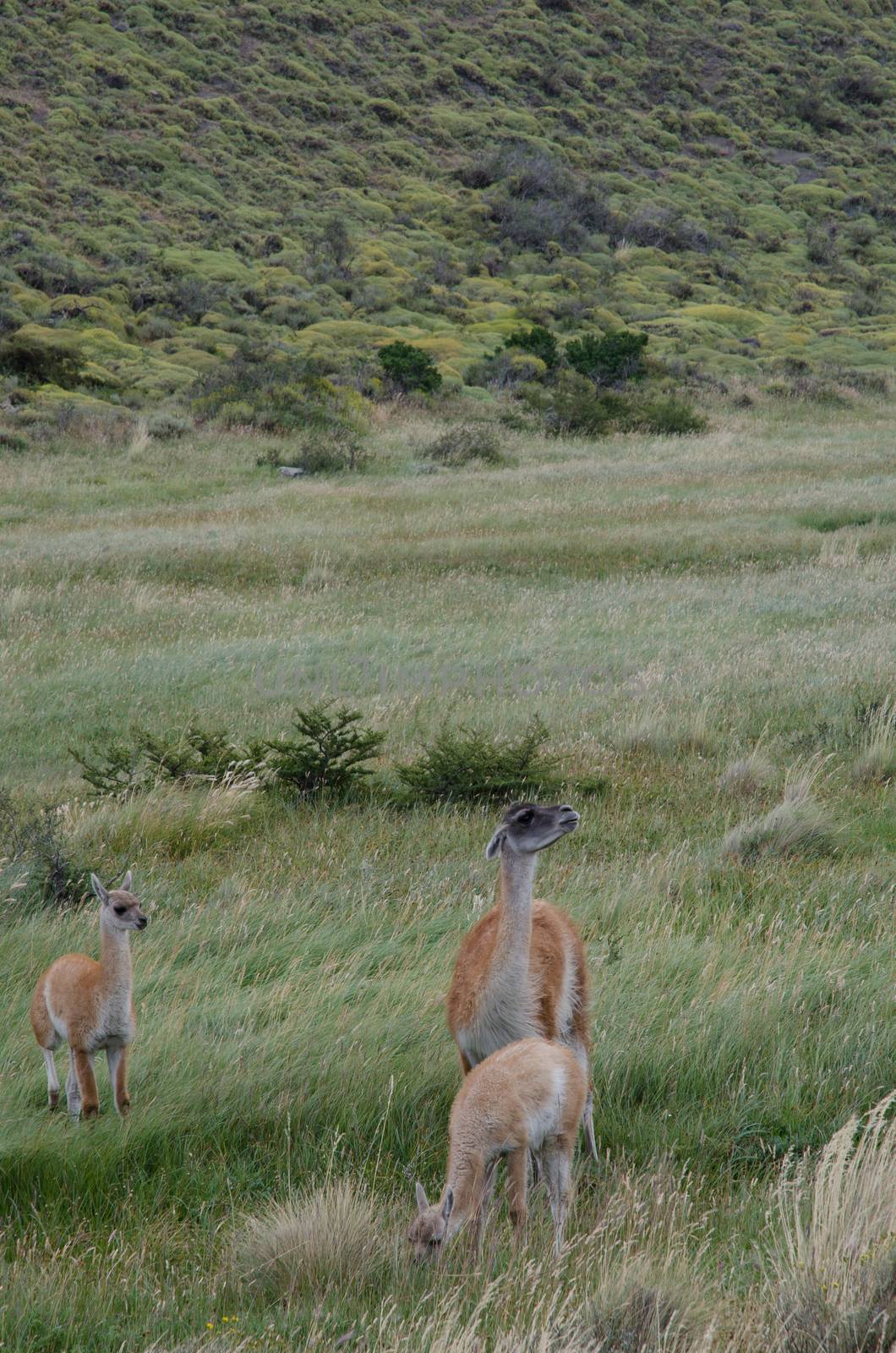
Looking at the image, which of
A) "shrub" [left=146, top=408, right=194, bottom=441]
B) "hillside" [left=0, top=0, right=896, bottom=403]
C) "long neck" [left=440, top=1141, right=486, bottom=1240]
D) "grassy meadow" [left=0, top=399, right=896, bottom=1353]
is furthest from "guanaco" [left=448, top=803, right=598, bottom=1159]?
"hillside" [left=0, top=0, right=896, bottom=403]

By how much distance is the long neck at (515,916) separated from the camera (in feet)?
12.2

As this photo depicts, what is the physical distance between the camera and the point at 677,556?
1884cm

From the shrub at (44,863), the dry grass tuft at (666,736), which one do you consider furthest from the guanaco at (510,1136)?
the dry grass tuft at (666,736)

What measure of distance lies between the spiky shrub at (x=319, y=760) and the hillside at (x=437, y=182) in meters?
27.3

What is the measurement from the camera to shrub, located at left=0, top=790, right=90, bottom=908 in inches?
240

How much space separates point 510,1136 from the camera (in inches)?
124

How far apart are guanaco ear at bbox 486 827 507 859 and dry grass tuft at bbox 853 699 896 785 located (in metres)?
5.36

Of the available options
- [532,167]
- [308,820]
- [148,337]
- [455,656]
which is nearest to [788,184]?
[532,167]

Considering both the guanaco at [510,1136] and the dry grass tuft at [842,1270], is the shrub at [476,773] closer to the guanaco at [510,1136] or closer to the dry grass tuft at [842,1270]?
the guanaco at [510,1136]

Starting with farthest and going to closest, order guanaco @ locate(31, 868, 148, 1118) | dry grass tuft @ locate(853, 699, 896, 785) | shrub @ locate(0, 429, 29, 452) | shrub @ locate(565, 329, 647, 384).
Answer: shrub @ locate(565, 329, 647, 384)
shrub @ locate(0, 429, 29, 452)
dry grass tuft @ locate(853, 699, 896, 785)
guanaco @ locate(31, 868, 148, 1118)

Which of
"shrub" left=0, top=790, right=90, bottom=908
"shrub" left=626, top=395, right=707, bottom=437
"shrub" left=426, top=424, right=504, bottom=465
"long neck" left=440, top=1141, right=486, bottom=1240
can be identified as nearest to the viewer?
"long neck" left=440, top=1141, right=486, bottom=1240

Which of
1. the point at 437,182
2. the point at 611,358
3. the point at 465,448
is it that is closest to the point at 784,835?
the point at 465,448

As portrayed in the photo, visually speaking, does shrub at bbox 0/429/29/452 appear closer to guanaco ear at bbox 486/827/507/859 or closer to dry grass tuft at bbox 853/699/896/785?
dry grass tuft at bbox 853/699/896/785

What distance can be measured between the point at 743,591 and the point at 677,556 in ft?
10.1
